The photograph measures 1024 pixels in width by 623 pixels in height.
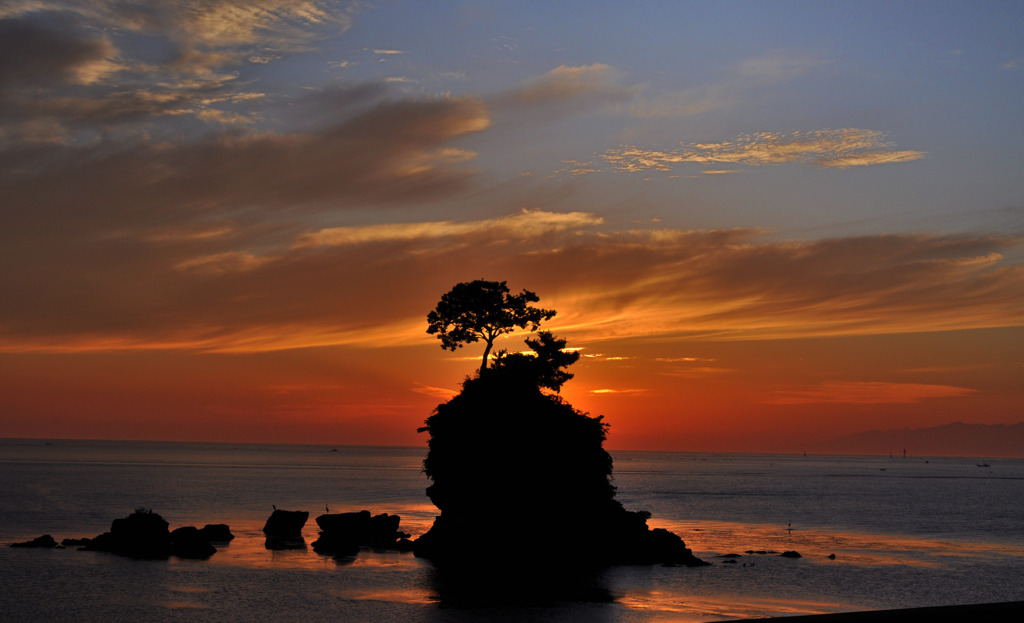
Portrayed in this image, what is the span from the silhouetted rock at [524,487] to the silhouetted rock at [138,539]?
20475 mm

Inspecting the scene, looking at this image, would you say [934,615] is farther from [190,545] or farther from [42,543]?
[42,543]

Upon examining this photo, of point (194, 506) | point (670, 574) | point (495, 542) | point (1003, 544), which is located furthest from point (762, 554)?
point (194, 506)

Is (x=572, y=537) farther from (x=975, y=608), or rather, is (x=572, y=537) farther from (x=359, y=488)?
(x=359, y=488)

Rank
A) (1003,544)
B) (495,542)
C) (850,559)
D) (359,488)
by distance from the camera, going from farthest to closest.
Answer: (359,488), (1003,544), (850,559), (495,542)

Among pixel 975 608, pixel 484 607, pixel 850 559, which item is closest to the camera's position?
pixel 975 608

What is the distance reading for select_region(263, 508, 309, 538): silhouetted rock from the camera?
82.2m

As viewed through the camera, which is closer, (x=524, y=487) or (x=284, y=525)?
(x=524, y=487)

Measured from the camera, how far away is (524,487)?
67625 millimetres

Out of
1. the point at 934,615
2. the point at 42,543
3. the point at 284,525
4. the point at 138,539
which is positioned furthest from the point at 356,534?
the point at 934,615

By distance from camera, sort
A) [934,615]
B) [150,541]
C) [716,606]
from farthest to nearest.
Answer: [150,541]
[716,606]
[934,615]

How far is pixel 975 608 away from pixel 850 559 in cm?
5738

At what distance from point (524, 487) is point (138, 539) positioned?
31.1 m

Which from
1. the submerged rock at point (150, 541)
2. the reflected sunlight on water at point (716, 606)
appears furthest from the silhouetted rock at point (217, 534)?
the reflected sunlight on water at point (716, 606)

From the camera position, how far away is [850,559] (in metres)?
73.4
